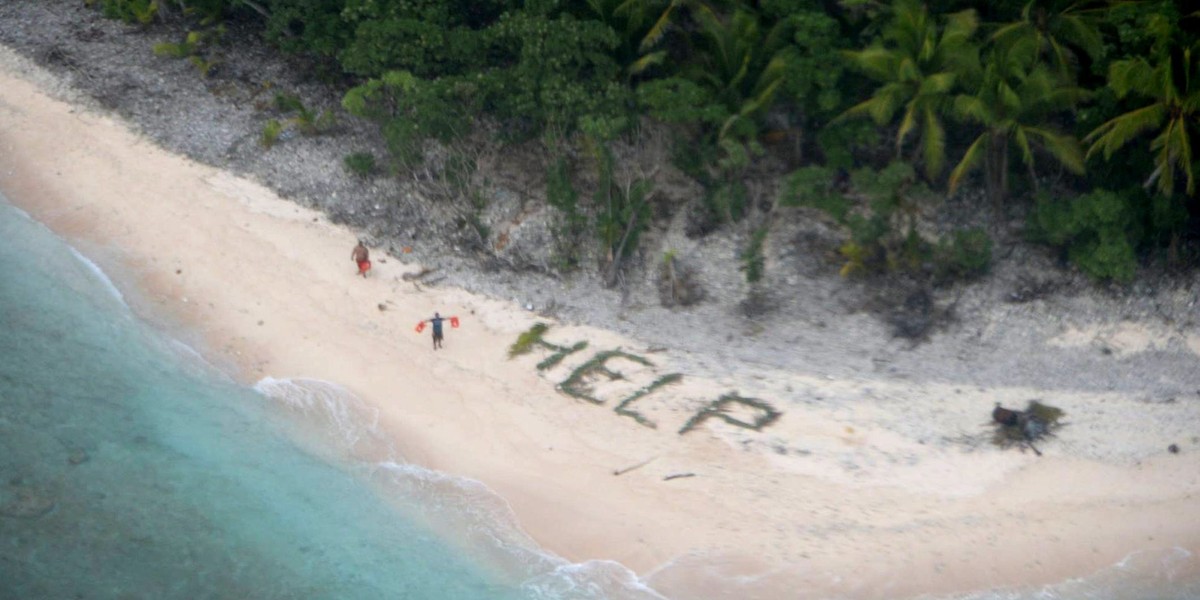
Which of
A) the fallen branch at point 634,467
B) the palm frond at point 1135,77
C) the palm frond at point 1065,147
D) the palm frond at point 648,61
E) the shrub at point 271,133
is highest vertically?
the palm frond at point 1135,77

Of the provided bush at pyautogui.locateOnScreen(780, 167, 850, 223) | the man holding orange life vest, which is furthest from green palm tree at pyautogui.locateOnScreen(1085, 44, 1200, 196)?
the man holding orange life vest

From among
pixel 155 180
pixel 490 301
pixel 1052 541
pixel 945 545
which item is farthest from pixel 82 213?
pixel 1052 541

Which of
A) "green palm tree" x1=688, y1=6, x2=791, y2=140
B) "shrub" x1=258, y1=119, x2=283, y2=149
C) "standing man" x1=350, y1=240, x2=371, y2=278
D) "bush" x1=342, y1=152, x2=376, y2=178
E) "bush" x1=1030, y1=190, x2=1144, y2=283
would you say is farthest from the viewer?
"shrub" x1=258, y1=119, x2=283, y2=149

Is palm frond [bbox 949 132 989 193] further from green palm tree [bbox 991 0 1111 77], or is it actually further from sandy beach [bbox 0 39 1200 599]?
sandy beach [bbox 0 39 1200 599]

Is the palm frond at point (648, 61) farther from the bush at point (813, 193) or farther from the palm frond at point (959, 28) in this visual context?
the palm frond at point (959, 28)

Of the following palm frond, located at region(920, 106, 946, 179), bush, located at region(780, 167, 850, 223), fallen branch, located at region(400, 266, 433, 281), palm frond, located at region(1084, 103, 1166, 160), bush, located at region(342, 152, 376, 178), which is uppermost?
palm frond, located at region(1084, 103, 1166, 160)

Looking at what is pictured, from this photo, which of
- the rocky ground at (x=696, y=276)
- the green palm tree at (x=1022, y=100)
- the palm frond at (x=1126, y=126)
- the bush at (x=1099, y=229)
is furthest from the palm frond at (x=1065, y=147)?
the rocky ground at (x=696, y=276)
